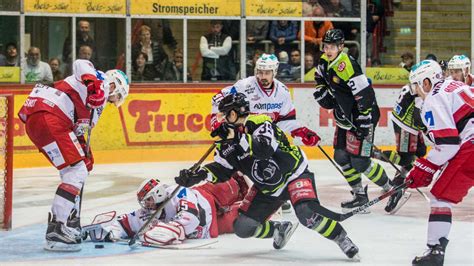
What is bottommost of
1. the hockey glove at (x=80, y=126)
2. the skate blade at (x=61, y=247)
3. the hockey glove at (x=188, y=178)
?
the skate blade at (x=61, y=247)

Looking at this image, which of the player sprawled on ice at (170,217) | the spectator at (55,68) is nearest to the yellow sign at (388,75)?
the spectator at (55,68)

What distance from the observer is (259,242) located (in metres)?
7.08

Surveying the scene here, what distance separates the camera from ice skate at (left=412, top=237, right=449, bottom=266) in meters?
5.93

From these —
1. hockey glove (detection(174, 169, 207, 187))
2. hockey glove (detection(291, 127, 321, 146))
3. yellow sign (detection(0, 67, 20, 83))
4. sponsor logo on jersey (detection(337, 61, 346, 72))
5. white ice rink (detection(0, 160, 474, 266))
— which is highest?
sponsor logo on jersey (detection(337, 61, 346, 72))

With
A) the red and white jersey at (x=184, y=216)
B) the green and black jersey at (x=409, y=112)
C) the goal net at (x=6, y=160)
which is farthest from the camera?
the green and black jersey at (x=409, y=112)

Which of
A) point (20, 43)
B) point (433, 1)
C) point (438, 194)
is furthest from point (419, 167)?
point (433, 1)

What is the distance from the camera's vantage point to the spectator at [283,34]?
1427 cm

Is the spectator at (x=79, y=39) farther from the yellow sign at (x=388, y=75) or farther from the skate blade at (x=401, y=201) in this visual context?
the skate blade at (x=401, y=201)

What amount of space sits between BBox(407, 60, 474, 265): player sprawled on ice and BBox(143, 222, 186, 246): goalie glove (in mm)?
1608

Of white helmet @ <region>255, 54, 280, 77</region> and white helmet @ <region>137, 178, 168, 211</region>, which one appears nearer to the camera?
white helmet @ <region>137, 178, 168, 211</region>

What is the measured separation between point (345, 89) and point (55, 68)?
5775mm

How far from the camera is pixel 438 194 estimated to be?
5910 millimetres

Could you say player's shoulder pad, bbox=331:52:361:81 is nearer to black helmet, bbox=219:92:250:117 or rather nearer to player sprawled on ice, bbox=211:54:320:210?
player sprawled on ice, bbox=211:54:320:210

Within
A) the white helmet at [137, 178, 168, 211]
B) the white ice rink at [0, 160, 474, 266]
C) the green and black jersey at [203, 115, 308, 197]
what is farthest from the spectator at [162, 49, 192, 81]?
the green and black jersey at [203, 115, 308, 197]
